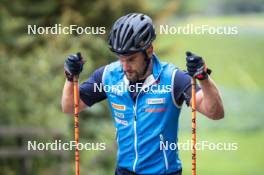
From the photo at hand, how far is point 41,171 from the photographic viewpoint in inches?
405

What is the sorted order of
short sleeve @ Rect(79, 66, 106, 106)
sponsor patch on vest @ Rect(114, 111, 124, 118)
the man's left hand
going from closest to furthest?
the man's left hand, sponsor patch on vest @ Rect(114, 111, 124, 118), short sleeve @ Rect(79, 66, 106, 106)

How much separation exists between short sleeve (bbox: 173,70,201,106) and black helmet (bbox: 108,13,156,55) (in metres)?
0.28

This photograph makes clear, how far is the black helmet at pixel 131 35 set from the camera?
14.9 feet

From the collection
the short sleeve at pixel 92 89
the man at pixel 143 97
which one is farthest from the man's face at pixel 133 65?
the short sleeve at pixel 92 89

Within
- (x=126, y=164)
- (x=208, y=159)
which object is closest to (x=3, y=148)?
(x=126, y=164)

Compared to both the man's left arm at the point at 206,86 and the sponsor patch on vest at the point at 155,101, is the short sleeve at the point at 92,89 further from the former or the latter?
the man's left arm at the point at 206,86

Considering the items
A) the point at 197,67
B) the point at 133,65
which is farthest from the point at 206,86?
the point at 133,65

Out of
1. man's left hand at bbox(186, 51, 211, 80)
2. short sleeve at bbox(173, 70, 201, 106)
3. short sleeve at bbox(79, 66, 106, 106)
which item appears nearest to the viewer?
man's left hand at bbox(186, 51, 211, 80)

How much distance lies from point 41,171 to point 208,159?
6.93 m

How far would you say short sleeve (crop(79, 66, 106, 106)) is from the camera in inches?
189

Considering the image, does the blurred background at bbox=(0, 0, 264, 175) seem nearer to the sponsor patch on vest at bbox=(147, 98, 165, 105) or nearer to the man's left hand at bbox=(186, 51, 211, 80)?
the sponsor patch on vest at bbox=(147, 98, 165, 105)

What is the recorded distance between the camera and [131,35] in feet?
15.1

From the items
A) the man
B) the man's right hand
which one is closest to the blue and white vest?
the man

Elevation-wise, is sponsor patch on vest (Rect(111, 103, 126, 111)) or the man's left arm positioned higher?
the man's left arm
